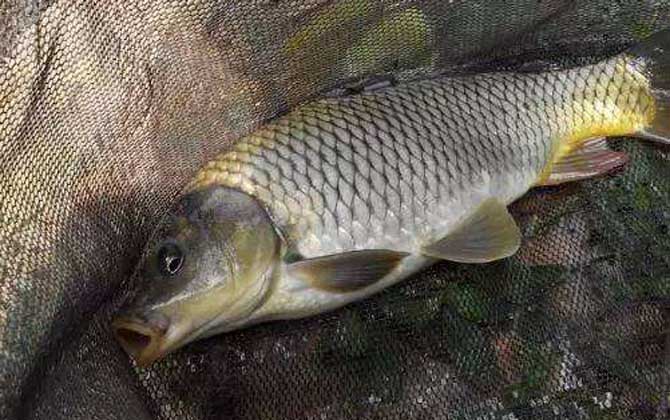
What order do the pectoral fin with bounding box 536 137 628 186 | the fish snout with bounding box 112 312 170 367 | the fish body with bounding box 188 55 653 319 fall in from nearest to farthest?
the fish snout with bounding box 112 312 170 367 → the fish body with bounding box 188 55 653 319 → the pectoral fin with bounding box 536 137 628 186

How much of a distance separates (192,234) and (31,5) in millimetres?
442

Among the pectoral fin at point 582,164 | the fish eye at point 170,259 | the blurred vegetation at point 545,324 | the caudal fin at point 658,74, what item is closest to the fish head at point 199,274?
the fish eye at point 170,259

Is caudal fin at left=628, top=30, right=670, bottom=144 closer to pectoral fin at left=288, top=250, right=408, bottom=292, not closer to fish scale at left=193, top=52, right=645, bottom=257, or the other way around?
fish scale at left=193, top=52, right=645, bottom=257

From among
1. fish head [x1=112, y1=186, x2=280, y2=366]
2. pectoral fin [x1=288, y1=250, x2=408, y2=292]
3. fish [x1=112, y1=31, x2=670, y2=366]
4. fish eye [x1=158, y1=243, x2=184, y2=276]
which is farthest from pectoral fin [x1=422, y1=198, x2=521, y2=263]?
fish eye [x1=158, y1=243, x2=184, y2=276]

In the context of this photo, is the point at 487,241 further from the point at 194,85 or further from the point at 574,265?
the point at 194,85

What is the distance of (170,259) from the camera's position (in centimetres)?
130

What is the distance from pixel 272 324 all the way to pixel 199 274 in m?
0.19

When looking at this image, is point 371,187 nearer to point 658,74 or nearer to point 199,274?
point 199,274

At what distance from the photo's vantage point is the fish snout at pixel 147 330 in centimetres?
124

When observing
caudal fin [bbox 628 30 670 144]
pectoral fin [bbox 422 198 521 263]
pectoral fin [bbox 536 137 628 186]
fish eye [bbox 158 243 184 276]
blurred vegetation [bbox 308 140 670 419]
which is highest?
caudal fin [bbox 628 30 670 144]

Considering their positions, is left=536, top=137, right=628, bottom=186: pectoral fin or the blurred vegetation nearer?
the blurred vegetation

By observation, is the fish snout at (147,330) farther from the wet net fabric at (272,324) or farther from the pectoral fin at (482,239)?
the pectoral fin at (482,239)

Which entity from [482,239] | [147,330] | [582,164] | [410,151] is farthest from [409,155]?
[147,330]

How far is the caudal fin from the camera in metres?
1.59
